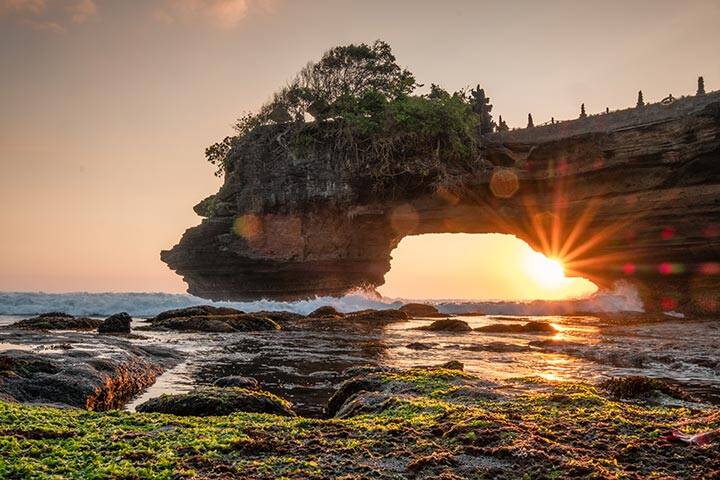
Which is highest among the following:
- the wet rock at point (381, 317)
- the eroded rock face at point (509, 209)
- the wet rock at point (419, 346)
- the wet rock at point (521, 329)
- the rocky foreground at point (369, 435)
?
the eroded rock face at point (509, 209)

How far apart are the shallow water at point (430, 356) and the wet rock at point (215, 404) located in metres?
1.02

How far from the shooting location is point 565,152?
29703 millimetres

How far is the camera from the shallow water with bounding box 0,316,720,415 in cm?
927

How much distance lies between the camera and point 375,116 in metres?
32.1

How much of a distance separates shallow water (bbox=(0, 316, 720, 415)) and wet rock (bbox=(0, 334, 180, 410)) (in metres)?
0.30

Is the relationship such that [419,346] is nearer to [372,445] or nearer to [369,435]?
[369,435]

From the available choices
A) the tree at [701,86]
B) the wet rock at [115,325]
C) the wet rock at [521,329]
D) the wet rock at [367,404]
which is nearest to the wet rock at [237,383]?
the wet rock at [367,404]

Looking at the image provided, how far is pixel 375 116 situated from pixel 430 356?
21794 mm

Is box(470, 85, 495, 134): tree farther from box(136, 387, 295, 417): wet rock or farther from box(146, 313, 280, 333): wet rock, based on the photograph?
box(136, 387, 295, 417): wet rock

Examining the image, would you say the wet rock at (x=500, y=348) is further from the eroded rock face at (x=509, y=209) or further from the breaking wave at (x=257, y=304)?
the breaking wave at (x=257, y=304)

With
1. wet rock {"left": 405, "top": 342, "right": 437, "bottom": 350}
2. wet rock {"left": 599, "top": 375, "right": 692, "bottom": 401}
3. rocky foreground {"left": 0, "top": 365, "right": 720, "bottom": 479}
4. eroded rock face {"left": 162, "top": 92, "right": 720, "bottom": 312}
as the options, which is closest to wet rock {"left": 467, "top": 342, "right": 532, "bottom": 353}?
wet rock {"left": 405, "top": 342, "right": 437, "bottom": 350}

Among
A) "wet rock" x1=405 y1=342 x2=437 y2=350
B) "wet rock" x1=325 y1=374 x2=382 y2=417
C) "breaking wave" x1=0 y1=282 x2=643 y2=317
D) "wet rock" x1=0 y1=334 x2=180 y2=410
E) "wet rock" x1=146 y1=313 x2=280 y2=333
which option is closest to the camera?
"wet rock" x1=0 y1=334 x2=180 y2=410

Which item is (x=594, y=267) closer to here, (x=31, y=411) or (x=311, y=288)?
(x=311, y=288)

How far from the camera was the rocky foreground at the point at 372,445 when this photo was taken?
331cm
